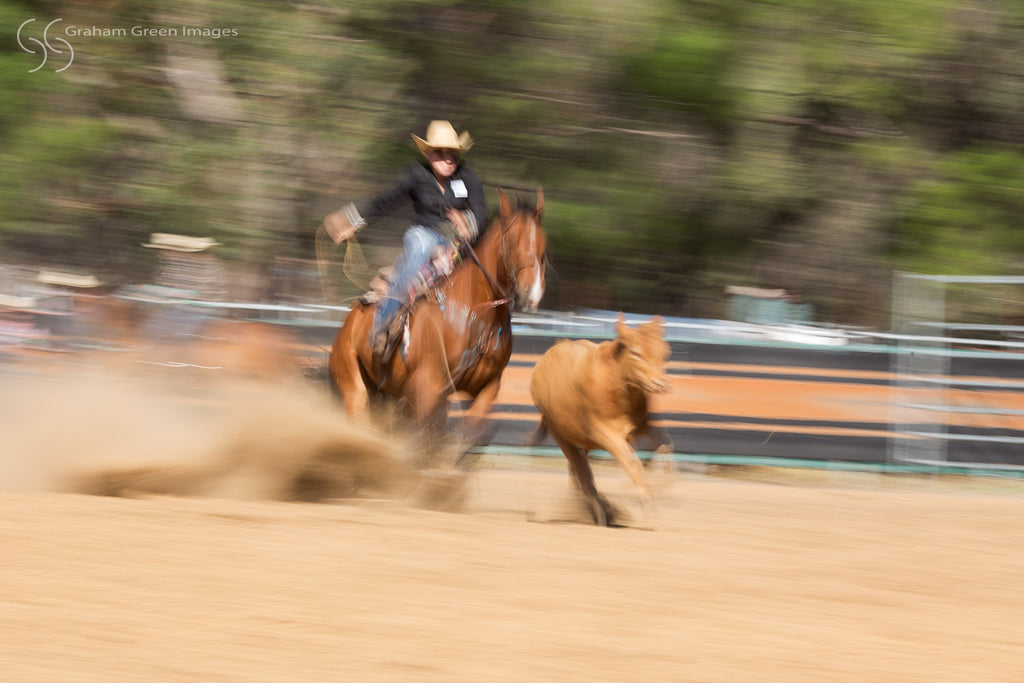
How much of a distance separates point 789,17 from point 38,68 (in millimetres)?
10879

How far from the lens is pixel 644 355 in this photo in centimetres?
738

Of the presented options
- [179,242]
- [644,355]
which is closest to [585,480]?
[644,355]

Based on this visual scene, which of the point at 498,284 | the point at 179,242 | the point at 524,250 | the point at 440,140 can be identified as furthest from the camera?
the point at 179,242

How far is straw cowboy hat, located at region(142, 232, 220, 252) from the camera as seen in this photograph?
16.2 meters

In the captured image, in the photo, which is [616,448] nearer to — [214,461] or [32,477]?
[214,461]

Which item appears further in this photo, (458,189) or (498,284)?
(458,189)

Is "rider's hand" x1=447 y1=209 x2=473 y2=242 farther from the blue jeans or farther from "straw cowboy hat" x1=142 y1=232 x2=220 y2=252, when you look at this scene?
"straw cowboy hat" x1=142 y1=232 x2=220 y2=252

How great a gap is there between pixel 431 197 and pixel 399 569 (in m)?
3.35

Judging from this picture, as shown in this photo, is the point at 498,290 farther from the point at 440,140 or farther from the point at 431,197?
the point at 440,140

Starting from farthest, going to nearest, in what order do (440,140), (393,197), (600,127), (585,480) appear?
(600,127), (393,197), (440,140), (585,480)

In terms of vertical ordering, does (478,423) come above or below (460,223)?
below

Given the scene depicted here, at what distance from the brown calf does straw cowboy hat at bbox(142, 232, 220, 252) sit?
926 centimetres

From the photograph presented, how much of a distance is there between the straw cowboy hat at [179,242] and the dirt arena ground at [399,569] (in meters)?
6.38

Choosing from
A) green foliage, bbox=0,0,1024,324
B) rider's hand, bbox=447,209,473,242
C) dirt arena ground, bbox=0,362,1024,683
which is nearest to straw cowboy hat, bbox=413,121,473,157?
rider's hand, bbox=447,209,473,242
